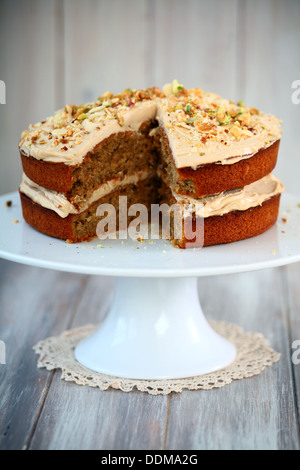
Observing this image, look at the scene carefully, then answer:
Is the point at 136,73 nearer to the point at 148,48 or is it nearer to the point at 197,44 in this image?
the point at 148,48

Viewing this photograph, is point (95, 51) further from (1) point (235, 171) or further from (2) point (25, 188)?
(1) point (235, 171)

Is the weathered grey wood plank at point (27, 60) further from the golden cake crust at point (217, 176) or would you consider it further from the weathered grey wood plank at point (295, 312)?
the golden cake crust at point (217, 176)

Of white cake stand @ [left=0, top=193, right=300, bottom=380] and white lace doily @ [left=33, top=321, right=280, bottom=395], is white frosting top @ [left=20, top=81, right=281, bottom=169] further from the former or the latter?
white lace doily @ [left=33, top=321, right=280, bottom=395]

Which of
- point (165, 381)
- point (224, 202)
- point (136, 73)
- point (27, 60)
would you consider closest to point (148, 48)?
point (136, 73)

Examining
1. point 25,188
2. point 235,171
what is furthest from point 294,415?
point 25,188

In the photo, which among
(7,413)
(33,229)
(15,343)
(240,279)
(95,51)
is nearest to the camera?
(7,413)
